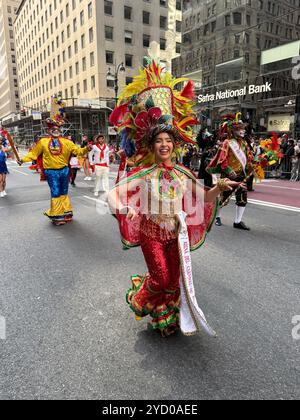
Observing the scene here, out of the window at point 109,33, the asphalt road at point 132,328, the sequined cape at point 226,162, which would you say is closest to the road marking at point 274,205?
the asphalt road at point 132,328

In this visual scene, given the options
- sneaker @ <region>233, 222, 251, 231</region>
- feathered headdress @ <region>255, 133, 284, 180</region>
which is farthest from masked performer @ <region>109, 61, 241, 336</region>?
feathered headdress @ <region>255, 133, 284, 180</region>

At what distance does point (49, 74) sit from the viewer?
171 ft

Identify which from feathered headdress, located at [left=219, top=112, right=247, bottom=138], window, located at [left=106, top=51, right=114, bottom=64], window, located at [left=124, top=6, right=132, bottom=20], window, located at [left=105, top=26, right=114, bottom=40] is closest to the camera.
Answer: feathered headdress, located at [left=219, top=112, right=247, bottom=138]

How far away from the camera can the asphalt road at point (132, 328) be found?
6.87ft

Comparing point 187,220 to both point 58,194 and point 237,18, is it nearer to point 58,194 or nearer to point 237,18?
point 58,194

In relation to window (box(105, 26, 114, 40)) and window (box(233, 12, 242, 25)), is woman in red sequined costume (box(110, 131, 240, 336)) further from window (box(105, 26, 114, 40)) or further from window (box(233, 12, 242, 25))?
window (box(105, 26, 114, 40))

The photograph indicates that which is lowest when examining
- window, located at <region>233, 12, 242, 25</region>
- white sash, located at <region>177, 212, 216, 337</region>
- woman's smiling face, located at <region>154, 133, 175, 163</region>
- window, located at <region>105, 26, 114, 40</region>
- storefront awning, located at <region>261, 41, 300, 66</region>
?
white sash, located at <region>177, 212, 216, 337</region>

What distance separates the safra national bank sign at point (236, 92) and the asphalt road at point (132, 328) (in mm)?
15351

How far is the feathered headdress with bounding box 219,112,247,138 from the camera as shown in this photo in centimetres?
514

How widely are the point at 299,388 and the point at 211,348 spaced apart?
2.16 ft

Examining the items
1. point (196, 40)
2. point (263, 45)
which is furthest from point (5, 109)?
point (263, 45)

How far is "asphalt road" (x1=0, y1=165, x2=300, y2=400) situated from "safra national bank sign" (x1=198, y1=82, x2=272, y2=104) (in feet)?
50.4

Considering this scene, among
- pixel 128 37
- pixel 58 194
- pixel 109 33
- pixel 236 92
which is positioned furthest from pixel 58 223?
pixel 128 37

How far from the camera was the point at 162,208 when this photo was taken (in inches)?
98.6
